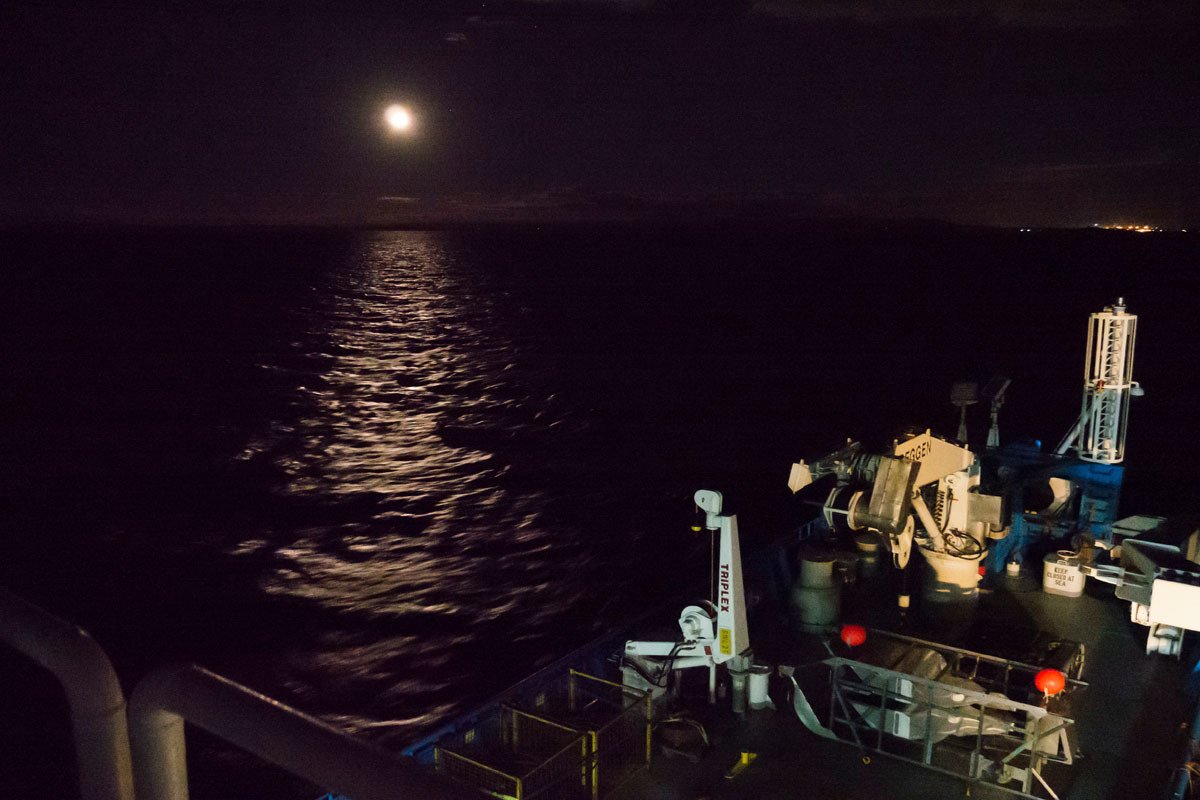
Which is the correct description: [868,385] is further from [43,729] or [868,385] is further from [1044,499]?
[43,729]

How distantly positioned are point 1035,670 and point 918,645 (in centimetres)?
174

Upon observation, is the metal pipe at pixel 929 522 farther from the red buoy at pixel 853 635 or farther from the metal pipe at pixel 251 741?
the metal pipe at pixel 251 741

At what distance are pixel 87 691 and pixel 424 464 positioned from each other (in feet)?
167

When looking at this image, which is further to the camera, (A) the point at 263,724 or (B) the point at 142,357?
(B) the point at 142,357

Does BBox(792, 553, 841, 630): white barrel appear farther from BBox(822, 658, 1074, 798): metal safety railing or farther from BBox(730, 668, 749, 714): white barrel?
BBox(730, 668, 749, 714): white barrel

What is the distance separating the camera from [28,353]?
339 feet

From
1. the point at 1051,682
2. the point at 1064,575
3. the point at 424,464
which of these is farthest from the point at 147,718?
the point at 424,464

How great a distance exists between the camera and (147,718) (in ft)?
5.95

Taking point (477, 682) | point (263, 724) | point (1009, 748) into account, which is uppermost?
point (263, 724)

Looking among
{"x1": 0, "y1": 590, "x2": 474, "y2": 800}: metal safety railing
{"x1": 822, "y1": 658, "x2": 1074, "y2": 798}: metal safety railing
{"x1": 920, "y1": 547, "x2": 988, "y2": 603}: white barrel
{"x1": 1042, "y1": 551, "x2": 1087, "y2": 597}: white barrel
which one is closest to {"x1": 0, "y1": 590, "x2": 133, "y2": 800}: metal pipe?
{"x1": 0, "y1": 590, "x2": 474, "y2": 800}: metal safety railing

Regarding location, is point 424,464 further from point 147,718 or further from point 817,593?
point 147,718

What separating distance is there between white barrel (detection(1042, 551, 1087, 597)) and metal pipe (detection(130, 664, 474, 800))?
2036 centimetres

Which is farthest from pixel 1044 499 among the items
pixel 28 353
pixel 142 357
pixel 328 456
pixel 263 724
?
pixel 28 353

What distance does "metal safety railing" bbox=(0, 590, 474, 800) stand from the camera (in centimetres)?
157
